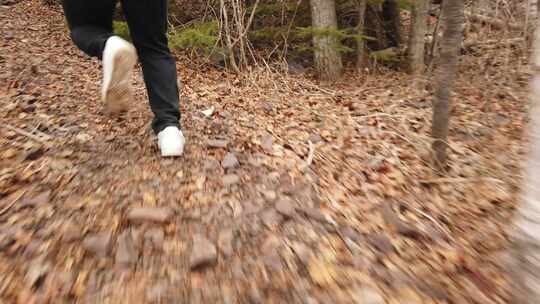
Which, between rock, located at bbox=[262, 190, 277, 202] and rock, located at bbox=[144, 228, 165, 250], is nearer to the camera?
rock, located at bbox=[144, 228, 165, 250]

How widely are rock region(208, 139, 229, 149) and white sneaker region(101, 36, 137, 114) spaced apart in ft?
2.04

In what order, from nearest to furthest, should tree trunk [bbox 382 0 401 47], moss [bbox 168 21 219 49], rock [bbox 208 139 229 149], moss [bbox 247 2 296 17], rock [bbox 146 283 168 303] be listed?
1. rock [bbox 146 283 168 303]
2. rock [bbox 208 139 229 149]
3. moss [bbox 168 21 219 49]
4. moss [bbox 247 2 296 17]
5. tree trunk [bbox 382 0 401 47]

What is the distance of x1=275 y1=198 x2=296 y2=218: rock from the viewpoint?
5.60 ft

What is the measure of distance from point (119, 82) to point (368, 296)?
146cm

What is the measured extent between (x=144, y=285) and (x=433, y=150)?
217 cm

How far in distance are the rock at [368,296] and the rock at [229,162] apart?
42.3 inches

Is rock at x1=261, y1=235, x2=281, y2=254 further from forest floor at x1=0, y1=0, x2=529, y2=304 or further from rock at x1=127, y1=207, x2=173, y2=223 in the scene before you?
rock at x1=127, y1=207, x2=173, y2=223

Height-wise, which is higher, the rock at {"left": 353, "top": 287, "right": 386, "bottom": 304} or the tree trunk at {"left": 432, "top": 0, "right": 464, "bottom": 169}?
the tree trunk at {"left": 432, "top": 0, "right": 464, "bottom": 169}

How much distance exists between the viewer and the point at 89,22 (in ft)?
6.34

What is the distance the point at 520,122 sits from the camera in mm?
4047

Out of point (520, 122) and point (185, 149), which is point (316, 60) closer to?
point (520, 122)

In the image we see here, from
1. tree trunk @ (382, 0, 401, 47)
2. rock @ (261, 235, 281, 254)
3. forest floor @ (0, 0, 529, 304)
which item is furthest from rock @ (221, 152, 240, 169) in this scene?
tree trunk @ (382, 0, 401, 47)

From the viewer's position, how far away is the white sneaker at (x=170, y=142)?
2062 millimetres

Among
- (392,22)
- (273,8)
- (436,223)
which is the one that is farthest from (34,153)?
(392,22)
